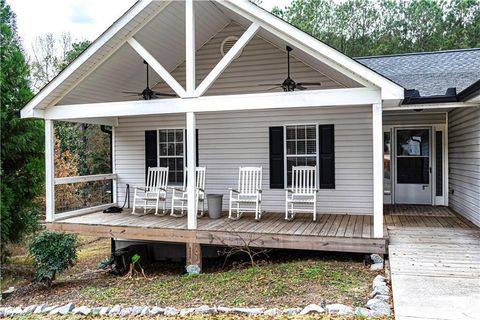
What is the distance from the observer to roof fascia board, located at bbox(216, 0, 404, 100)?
517cm

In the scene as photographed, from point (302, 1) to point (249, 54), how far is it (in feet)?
61.7

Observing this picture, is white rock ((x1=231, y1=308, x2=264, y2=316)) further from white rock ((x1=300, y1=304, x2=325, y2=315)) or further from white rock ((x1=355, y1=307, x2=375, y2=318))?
white rock ((x1=355, y1=307, x2=375, y2=318))

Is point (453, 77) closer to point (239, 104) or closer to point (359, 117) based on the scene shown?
point (359, 117)

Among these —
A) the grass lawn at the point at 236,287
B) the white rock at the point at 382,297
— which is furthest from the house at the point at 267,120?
the white rock at the point at 382,297

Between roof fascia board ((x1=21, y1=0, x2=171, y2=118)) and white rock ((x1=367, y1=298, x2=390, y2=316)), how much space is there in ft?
17.3

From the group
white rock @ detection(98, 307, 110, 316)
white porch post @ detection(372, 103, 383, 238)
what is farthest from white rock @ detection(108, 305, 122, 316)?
white porch post @ detection(372, 103, 383, 238)

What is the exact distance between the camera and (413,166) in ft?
28.6

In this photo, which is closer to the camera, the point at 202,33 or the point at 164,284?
the point at 164,284

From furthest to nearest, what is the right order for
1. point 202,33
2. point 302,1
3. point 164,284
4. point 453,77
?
point 302,1 < point 202,33 < point 453,77 < point 164,284

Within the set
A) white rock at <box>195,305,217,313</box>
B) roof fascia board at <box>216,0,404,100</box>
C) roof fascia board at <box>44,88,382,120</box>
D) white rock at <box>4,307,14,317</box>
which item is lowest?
white rock at <box>4,307,14,317</box>

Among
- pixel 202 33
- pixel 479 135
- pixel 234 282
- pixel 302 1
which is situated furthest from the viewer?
pixel 302 1

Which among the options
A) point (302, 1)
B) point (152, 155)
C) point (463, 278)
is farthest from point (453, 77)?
point (302, 1)

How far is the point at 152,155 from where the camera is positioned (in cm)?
884

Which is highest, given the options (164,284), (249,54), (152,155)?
(249,54)
